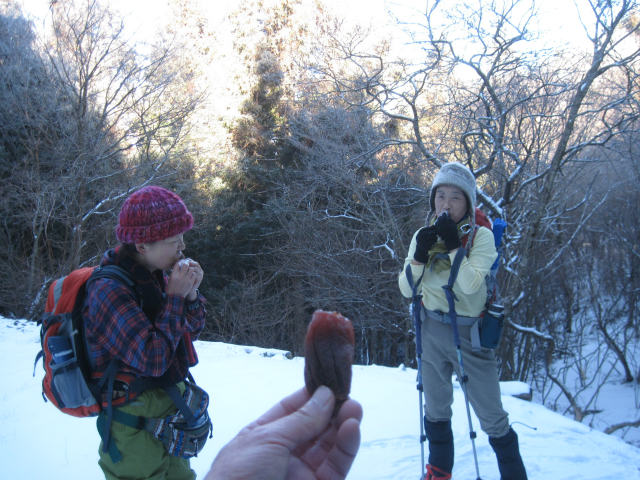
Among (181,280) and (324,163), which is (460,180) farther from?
(324,163)

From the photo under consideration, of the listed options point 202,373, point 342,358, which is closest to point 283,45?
point 202,373

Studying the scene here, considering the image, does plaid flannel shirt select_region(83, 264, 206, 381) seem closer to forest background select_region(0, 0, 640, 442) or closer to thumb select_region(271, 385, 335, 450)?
thumb select_region(271, 385, 335, 450)

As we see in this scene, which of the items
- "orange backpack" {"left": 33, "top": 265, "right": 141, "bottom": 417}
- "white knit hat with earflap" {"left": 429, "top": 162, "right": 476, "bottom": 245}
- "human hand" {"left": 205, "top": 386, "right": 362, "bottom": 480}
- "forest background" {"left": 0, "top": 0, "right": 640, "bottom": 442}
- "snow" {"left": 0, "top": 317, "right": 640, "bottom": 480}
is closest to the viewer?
"human hand" {"left": 205, "top": 386, "right": 362, "bottom": 480}

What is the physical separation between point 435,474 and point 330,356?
1.99 meters

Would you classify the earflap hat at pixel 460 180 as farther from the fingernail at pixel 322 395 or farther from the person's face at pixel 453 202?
the fingernail at pixel 322 395

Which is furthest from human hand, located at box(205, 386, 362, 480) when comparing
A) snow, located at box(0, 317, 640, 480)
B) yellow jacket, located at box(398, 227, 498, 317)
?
snow, located at box(0, 317, 640, 480)

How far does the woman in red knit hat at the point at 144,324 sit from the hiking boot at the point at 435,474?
1466 millimetres

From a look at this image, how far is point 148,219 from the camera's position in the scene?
5.83 ft

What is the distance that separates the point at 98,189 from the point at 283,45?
7.03 metres

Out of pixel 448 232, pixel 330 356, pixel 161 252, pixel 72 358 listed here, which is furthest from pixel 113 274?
pixel 448 232

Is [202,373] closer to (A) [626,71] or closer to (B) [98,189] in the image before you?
(A) [626,71]

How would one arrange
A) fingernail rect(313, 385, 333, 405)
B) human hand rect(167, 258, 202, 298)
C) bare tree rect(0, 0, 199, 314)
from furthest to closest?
1. bare tree rect(0, 0, 199, 314)
2. human hand rect(167, 258, 202, 298)
3. fingernail rect(313, 385, 333, 405)

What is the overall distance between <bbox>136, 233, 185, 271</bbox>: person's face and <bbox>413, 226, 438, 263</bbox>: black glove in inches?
51.1

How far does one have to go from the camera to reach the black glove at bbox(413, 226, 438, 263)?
2.47 meters
